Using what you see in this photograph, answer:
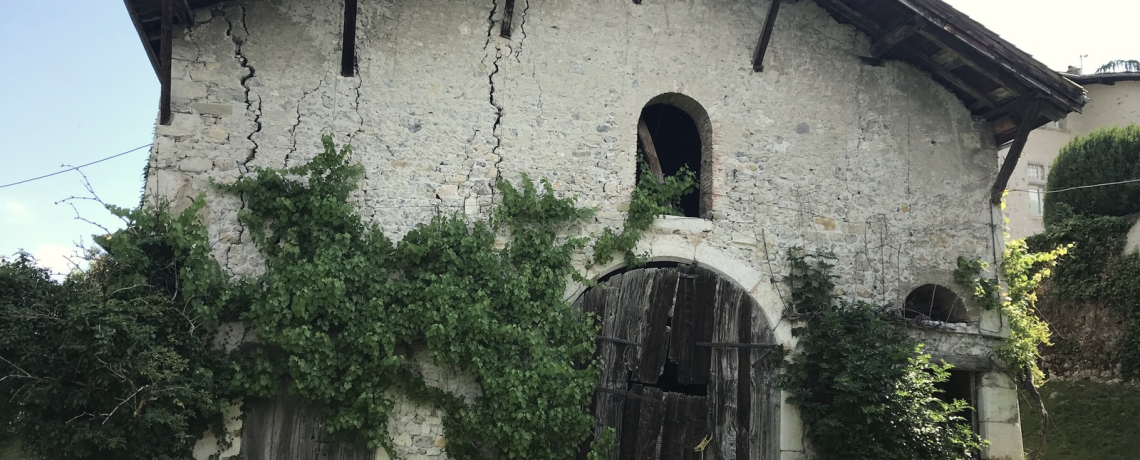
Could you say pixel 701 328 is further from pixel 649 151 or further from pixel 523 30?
pixel 523 30

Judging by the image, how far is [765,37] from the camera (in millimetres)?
7707

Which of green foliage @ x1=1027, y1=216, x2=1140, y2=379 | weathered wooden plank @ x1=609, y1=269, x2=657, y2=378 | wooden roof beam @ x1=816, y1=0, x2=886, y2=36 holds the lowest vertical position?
weathered wooden plank @ x1=609, y1=269, x2=657, y2=378

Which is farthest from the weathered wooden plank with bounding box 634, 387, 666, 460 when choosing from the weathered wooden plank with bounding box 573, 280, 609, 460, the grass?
the grass

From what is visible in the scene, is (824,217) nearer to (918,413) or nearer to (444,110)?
(918,413)

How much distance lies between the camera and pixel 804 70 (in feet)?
26.3

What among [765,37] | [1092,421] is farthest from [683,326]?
[1092,421]

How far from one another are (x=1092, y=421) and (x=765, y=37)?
25.0ft

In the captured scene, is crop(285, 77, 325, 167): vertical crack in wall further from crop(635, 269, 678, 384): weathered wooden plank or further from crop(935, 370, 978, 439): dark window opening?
crop(935, 370, 978, 439): dark window opening

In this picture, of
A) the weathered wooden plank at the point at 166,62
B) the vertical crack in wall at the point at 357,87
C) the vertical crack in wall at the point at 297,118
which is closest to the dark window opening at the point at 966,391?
the vertical crack in wall at the point at 357,87

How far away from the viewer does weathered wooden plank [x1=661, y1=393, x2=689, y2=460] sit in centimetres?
696

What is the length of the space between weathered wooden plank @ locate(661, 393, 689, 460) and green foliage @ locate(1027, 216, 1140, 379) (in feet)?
21.8

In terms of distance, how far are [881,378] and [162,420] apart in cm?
562

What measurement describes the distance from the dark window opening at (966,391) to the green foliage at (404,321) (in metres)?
3.85

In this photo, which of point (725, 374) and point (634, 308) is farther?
point (725, 374)
